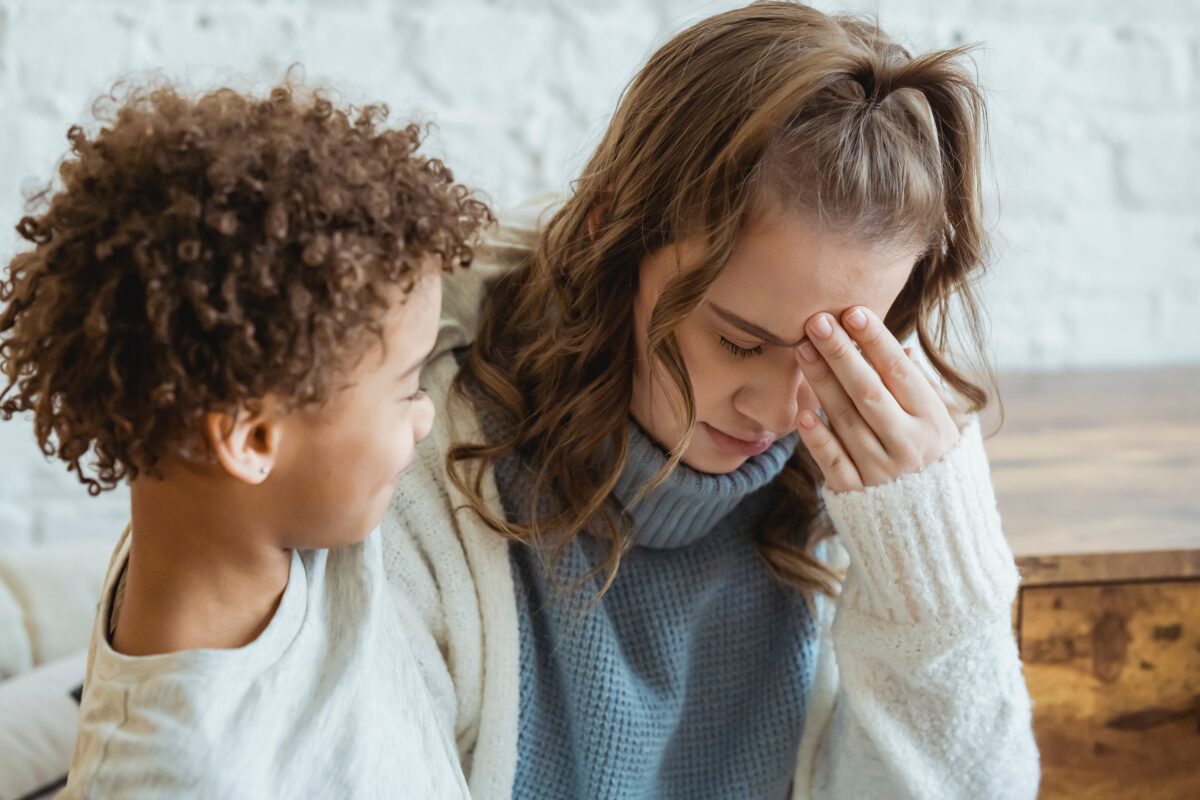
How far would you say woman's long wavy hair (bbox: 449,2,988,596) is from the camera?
80 centimetres

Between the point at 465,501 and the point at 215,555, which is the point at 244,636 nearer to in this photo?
the point at 215,555

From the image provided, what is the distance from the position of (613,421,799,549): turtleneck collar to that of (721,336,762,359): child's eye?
12 cm

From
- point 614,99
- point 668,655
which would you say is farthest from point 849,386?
point 614,99

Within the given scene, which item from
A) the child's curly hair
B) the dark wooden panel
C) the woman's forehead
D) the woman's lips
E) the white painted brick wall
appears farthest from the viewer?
the white painted brick wall

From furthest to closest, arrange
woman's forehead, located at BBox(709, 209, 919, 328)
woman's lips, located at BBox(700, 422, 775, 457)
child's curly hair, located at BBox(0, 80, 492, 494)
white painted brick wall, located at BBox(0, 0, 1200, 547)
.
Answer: white painted brick wall, located at BBox(0, 0, 1200, 547) → woman's lips, located at BBox(700, 422, 775, 457) → woman's forehead, located at BBox(709, 209, 919, 328) → child's curly hair, located at BBox(0, 80, 492, 494)

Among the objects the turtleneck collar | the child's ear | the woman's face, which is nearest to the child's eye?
the woman's face

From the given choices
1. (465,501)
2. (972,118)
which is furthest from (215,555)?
(972,118)

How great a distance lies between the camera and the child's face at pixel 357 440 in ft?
2.14

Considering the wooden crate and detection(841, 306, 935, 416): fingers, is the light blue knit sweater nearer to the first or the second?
detection(841, 306, 935, 416): fingers

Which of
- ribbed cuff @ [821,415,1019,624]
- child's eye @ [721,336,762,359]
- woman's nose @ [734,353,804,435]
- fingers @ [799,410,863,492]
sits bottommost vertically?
ribbed cuff @ [821,415,1019,624]

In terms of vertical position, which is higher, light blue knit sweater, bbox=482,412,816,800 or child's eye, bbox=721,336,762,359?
child's eye, bbox=721,336,762,359

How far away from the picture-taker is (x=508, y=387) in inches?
37.9

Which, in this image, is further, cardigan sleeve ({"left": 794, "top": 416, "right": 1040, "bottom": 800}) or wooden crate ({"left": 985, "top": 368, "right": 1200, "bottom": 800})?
wooden crate ({"left": 985, "top": 368, "right": 1200, "bottom": 800})

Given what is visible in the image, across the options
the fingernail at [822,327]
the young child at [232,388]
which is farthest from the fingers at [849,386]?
the young child at [232,388]
